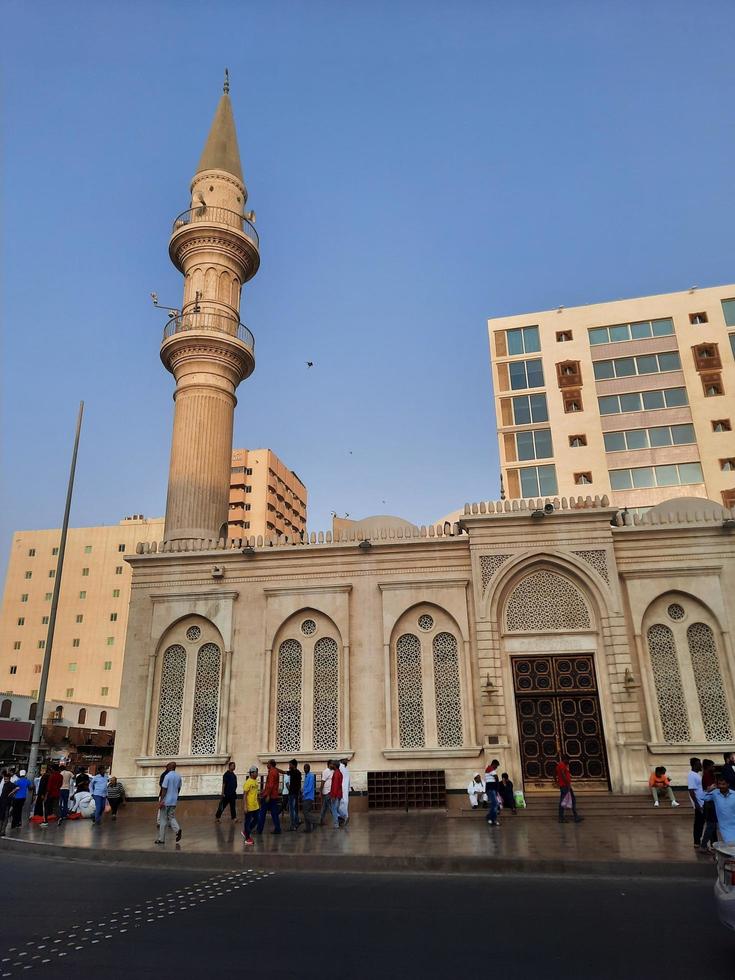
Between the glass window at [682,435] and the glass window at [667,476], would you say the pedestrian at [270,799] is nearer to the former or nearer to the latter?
the glass window at [667,476]

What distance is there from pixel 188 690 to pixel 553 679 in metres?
9.49

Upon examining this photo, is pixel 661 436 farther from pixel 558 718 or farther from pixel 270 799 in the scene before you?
pixel 270 799

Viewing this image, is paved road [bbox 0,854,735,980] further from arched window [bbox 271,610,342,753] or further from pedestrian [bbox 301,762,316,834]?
arched window [bbox 271,610,342,753]

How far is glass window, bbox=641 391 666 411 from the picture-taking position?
3644 cm

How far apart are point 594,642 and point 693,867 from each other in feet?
29.5

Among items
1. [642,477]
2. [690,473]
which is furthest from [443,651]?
[690,473]

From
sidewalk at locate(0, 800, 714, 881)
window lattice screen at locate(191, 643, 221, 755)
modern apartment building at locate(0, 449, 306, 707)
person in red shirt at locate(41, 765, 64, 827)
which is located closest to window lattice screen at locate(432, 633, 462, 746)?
sidewalk at locate(0, 800, 714, 881)

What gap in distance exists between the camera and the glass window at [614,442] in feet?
119

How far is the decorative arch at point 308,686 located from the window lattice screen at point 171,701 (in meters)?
2.53

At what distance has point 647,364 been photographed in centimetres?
3725

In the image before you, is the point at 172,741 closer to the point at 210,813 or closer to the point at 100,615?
the point at 210,813

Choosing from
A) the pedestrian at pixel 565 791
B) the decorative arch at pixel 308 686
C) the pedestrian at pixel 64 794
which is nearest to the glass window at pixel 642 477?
the decorative arch at pixel 308 686

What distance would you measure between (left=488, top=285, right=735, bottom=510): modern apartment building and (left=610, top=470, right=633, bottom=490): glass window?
0.05 m

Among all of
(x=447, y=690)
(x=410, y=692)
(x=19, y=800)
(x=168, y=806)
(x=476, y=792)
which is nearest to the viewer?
(x=168, y=806)
